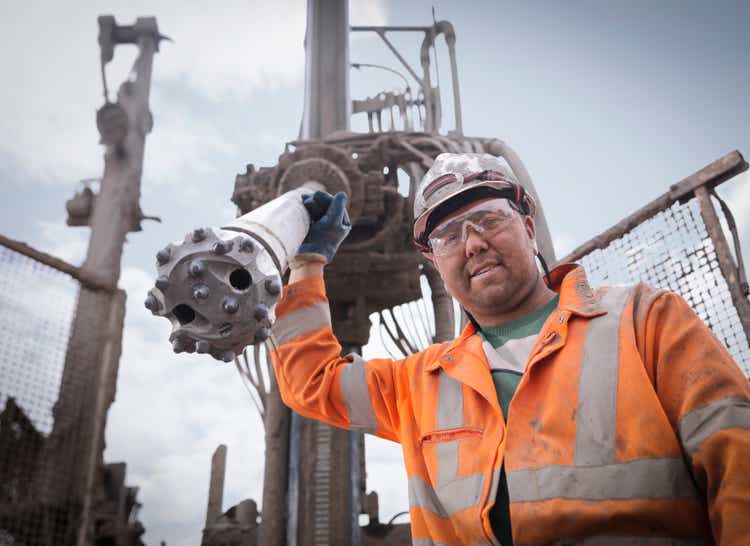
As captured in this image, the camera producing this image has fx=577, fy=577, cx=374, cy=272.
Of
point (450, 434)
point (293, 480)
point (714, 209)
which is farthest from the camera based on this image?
point (293, 480)

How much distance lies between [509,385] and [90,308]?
194 inches

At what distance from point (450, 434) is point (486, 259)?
602 millimetres

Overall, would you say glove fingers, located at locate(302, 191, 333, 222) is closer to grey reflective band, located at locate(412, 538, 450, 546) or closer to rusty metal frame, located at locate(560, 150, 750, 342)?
grey reflective band, located at locate(412, 538, 450, 546)

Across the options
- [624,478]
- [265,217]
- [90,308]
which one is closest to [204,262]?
[265,217]

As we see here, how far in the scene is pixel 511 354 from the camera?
189 cm

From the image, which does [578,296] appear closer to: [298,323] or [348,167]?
[298,323]

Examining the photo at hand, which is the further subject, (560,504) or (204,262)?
(204,262)

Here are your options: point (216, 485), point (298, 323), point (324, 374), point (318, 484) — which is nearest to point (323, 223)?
point (298, 323)

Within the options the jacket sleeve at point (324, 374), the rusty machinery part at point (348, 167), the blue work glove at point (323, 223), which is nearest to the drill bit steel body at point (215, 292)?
the jacket sleeve at point (324, 374)

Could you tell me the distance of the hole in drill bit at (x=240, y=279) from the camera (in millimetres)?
1683

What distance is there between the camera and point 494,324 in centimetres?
207

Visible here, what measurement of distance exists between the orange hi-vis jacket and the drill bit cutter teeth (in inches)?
26.4

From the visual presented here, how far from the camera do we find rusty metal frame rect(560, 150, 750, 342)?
2572 millimetres

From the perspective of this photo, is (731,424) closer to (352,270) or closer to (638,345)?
(638,345)
